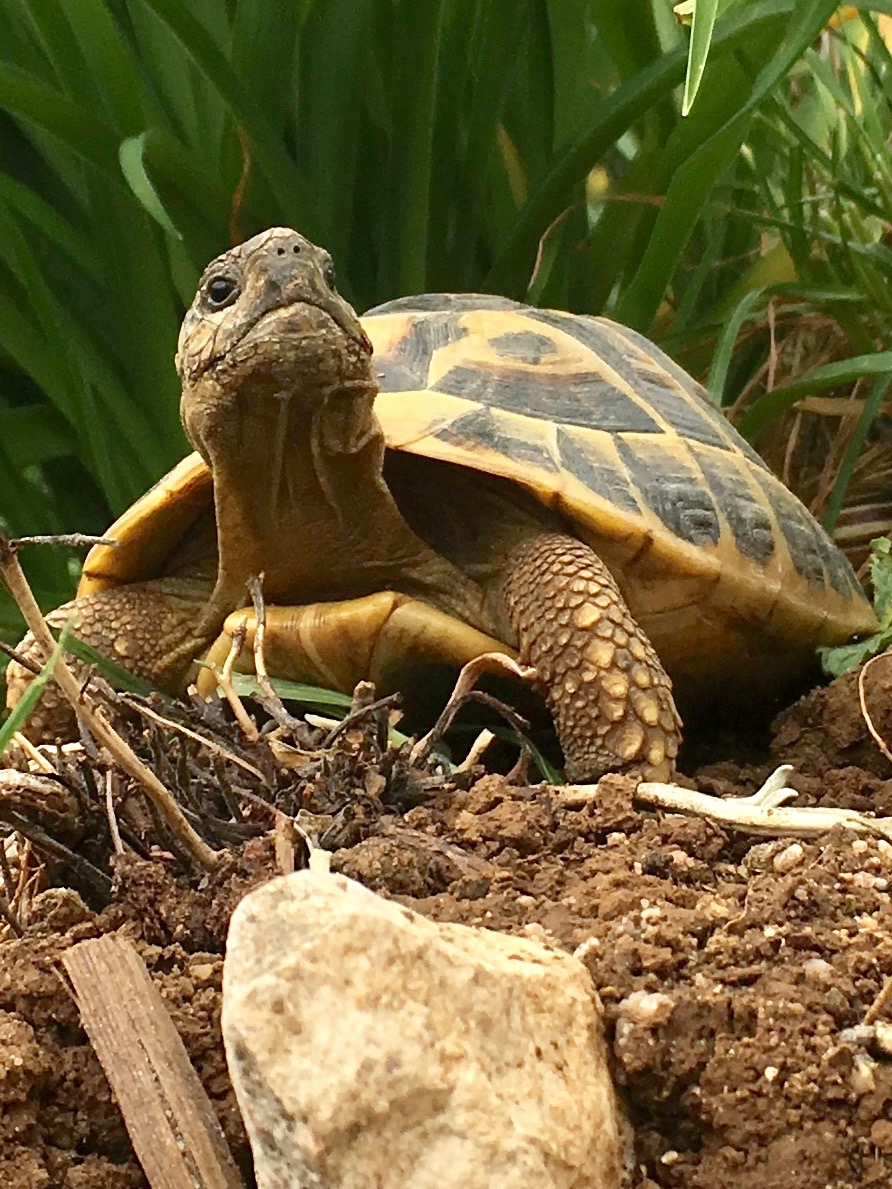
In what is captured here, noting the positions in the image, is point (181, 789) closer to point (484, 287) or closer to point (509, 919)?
point (509, 919)

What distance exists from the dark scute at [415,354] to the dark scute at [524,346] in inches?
2.8

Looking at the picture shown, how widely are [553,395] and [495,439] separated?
23 cm

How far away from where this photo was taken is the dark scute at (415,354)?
2.16 meters

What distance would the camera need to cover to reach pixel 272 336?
1758 millimetres

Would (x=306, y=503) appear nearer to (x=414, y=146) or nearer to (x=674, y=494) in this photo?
(x=674, y=494)

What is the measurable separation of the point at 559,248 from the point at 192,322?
1.41 meters

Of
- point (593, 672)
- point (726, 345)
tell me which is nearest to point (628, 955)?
point (593, 672)

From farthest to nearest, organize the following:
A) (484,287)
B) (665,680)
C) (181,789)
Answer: (484,287), (665,680), (181,789)

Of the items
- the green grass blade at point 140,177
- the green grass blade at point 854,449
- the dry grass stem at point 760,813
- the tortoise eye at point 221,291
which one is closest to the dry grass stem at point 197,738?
the dry grass stem at point 760,813

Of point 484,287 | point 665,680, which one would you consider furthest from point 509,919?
point 484,287

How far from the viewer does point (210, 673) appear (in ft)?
6.91

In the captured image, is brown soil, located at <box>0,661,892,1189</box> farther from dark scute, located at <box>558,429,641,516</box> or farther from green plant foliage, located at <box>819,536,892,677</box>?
green plant foliage, located at <box>819,536,892,677</box>

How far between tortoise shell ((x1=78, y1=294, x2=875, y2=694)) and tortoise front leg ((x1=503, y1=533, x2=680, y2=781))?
0.14 m

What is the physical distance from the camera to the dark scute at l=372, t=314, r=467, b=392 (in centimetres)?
216
